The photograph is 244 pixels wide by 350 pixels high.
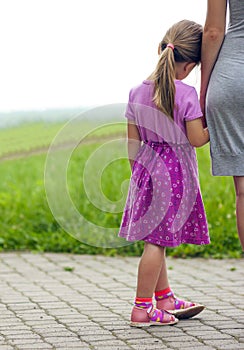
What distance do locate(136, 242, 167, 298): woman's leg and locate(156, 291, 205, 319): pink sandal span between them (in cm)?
24

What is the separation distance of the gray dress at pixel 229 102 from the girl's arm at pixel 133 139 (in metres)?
0.41

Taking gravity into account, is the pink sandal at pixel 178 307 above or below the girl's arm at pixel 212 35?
below

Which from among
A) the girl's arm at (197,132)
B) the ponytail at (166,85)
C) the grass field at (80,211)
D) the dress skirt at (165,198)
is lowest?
the grass field at (80,211)

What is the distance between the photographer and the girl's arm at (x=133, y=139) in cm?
443

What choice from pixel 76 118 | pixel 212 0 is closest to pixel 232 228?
pixel 76 118

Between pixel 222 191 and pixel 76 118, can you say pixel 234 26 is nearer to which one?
pixel 76 118

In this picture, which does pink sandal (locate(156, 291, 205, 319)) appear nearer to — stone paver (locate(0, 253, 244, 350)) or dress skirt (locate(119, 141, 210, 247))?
stone paver (locate(0, 253, 244, 350))

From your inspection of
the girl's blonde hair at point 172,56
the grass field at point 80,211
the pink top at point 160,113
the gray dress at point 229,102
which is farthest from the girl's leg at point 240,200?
the grass field at point 80,211

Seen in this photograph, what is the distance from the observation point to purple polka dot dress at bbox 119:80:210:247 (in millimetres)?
4332

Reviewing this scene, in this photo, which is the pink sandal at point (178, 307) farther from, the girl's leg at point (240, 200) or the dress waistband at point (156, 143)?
the dress waistband at point (156, 143)

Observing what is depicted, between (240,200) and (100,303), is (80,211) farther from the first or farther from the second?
(240,200)

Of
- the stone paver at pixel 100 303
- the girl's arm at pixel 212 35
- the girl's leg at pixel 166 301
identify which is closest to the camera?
the stone paver at pixel 100 303

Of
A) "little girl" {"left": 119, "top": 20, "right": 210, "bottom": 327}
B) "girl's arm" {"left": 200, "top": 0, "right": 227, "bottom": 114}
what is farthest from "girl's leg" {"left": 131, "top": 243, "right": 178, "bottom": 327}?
"girl's arm" {"left": 200, "top": 0, "right": 227, "bottom": 114}

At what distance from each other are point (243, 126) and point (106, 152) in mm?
949
